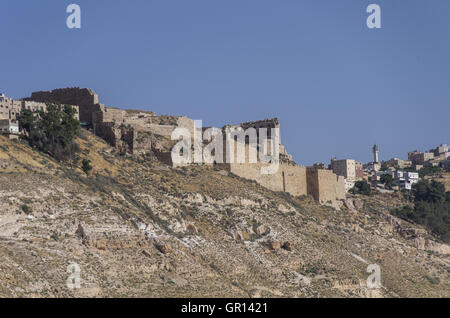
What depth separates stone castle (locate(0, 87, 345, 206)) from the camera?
5750 centimetres

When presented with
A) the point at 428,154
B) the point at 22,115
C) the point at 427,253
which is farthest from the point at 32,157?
the point at 428,154

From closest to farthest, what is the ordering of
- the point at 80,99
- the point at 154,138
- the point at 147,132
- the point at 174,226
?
the point at 174,226
the point at 154,138
the point at 147,132
the point at 80,99

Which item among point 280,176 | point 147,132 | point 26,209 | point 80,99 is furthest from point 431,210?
point 26,209

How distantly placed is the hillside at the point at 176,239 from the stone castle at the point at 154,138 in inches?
43.2

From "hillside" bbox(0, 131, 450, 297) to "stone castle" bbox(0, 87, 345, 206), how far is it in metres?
1.10

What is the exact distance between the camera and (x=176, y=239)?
144 feet

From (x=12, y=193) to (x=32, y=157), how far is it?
22.8 ft

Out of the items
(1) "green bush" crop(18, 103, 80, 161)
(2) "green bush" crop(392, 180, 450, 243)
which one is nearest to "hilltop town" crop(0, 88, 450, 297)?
(1) "green bush" crop(18, 103, 80, 161)

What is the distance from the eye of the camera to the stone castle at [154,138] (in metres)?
57.5

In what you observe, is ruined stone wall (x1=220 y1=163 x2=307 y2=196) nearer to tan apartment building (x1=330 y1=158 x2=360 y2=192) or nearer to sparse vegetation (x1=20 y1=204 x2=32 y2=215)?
sparse vegetation (x1=20 y1=204 x2=32 y2=215)

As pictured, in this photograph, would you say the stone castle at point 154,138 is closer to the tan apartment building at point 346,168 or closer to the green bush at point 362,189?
the green bush at point 362,189

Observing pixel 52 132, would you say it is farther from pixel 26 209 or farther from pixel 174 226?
pixel 26 209

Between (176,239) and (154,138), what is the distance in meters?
15.6
